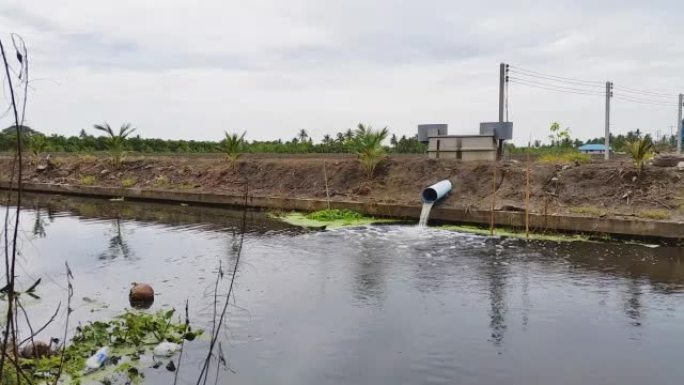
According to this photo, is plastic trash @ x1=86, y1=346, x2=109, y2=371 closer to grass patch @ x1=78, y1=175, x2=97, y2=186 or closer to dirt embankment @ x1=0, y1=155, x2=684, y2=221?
dirt embankment @ x1=0, y1=155, x2=684, y2=221

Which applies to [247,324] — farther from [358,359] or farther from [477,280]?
[477,280]

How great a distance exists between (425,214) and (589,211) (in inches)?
146

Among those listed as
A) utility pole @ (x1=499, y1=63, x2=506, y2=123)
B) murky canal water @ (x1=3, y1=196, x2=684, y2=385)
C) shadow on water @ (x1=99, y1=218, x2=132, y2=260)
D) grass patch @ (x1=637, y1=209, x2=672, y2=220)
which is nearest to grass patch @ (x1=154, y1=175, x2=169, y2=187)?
shadow on water @ (x1=99, y1=218, x2=132, y2=260)

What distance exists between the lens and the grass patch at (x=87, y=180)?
75.6 feet

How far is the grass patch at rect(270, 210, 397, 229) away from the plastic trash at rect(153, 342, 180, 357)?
812cm

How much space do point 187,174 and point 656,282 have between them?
17974 millimetres

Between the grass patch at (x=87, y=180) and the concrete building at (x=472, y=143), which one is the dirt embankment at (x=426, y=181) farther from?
the concrete building at (x=472, y=143)

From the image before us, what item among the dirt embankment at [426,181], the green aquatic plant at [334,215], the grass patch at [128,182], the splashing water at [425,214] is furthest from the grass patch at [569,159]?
the grass patch at [128,182]

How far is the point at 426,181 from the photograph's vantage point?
54.7 ft

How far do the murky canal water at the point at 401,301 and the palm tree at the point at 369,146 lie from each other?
208 inches

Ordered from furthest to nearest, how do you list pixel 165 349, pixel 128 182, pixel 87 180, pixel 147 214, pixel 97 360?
pixel 87 180, pixel 128 182, pixel 147 214, pixel 165 349, pixel 97 360

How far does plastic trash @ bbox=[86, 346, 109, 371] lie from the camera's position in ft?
16.0

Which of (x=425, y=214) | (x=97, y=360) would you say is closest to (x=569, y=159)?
(x=425, y=214)

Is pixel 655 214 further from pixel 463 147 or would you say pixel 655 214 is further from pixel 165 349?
pixel 165 349
